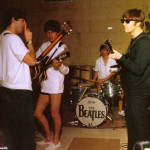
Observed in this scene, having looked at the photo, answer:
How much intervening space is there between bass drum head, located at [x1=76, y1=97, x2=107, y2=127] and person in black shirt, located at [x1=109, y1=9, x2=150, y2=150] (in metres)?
2.41

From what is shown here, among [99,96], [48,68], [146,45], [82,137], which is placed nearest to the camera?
[146,45]

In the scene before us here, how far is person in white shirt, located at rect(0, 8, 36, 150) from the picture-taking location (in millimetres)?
3027

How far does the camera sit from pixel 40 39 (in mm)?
8836

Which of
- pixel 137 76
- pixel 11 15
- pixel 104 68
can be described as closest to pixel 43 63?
pixel 11 15

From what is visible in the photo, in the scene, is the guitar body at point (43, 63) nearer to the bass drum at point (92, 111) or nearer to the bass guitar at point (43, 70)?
the bass guitar at point (43, 70)

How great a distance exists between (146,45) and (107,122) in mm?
3538

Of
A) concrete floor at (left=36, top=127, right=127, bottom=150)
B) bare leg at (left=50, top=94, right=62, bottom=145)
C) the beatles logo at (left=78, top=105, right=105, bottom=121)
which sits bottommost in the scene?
concrete floor at (left=36, top=127, right=127, bottom=150)

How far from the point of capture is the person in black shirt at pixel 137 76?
3.07 meters

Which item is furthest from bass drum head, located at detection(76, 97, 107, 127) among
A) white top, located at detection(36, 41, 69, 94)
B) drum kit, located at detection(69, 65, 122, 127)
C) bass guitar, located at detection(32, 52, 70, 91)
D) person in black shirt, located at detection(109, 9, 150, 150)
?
person in black shirt, located at detection(109, 9, 150, 150)

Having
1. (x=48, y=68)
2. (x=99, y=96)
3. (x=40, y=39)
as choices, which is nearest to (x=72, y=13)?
(x=40, y=39)

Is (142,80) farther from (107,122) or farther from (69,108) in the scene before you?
(69,108)

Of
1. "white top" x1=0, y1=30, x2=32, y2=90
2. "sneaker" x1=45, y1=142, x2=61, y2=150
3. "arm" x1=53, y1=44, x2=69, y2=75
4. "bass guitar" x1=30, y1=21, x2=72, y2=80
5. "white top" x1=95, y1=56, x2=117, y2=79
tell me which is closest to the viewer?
"white top" x1=0, y1=30, x2=32, y2=90

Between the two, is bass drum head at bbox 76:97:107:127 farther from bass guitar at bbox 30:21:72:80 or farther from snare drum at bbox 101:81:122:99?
bass guitar at bbox 30:21:72:80

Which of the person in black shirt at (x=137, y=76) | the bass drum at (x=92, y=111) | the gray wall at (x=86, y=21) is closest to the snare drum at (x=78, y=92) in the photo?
the bass drum at (x=92, y=111)
